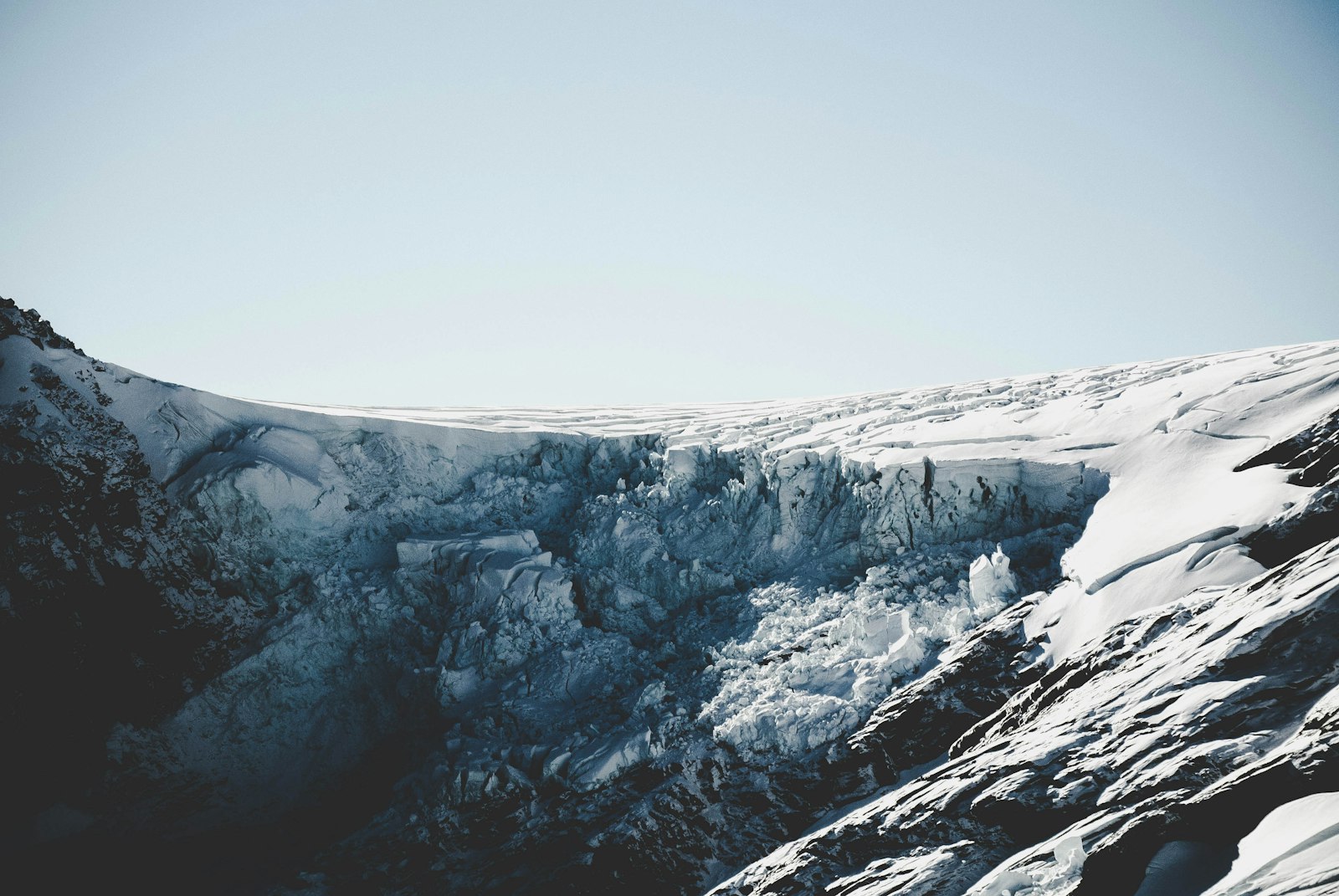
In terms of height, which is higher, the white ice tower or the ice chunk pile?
the white ice tower

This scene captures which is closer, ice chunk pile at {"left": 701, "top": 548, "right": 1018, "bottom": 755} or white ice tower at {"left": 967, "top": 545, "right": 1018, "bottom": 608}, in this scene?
ice chunk pile at {"left": 701, "top": 548, "right": 1018, "bottom": 755}

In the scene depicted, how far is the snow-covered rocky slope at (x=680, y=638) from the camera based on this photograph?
8.54m

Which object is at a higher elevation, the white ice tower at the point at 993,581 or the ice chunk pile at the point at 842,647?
the white ice tower at the point at 993,581

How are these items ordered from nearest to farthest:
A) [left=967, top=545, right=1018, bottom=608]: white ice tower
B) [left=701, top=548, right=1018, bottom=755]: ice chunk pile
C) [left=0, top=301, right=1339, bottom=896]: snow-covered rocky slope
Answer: [left=0, top=301, right=1339, bottom=896]: snow-covered rocky slope, [left=701, top=548, right=1018, bottom=755]: ice chunk pile, [left=967, top=545, right=1018, bottom=608]: white ice tower

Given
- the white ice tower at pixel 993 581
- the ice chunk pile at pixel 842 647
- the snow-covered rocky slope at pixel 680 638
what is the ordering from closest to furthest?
the snow-covered rocky slope at pixel 680 638
the ice chunk pile at pixel 842 647
the white ice tower at pixel 993 581

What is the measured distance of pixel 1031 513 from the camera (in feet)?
48.6

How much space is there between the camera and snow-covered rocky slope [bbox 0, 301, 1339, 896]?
854 centimetres

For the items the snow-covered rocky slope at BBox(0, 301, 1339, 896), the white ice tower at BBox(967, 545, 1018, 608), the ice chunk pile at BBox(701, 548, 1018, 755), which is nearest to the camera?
the snow-covered rocky slope at BBox(0, 301, 1339, 896)

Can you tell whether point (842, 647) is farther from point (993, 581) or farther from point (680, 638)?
point (680, 638)

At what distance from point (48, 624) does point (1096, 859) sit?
1743 centimetres

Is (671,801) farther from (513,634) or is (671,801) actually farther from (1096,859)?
(1096,859)

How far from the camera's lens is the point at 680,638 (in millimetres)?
16188

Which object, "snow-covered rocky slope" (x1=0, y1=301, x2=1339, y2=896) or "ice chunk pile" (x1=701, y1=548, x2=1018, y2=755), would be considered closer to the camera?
"snow-covered rocky slope" (x1=0, y1=301, x2=1339, y2=896)

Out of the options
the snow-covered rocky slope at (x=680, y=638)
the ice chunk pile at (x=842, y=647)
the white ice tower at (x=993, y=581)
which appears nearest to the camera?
the snow-covered rocky slope at (x=680, y=638)
